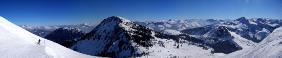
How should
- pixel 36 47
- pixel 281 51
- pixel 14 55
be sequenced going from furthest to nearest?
pixel 281 51, pixel 36 47, pixel 14 55

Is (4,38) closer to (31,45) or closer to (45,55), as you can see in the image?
(31,45)

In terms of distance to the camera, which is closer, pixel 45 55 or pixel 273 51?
pixel 45 55

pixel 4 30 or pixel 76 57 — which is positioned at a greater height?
pixel 4 30

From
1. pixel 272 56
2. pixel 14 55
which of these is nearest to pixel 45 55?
pixel 14 55

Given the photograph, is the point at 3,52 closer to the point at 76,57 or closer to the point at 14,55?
the point at 14,55

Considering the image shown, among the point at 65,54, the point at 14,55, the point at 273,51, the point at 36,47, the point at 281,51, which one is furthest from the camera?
the point at 273,51

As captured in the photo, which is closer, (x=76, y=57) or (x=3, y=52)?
(x=3, y=52)

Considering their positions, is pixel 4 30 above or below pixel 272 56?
above

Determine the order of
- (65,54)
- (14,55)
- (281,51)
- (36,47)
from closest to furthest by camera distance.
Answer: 1. (14,55)
2. (36,47)
3. (65,54)
4. (281,51)

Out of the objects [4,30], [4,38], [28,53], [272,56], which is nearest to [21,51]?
[28,53]
